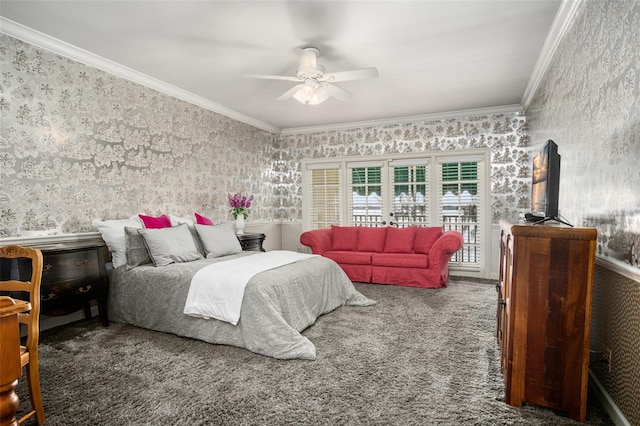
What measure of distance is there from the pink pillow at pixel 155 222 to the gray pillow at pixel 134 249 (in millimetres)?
305

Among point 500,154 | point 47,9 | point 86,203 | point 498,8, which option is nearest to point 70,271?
point 86,203

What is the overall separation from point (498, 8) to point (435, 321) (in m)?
2.74

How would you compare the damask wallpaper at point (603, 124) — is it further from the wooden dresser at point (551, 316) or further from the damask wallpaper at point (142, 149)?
the damask wallpaper at point (142, 149)

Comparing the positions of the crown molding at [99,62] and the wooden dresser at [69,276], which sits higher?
the crown molding at [99,62]

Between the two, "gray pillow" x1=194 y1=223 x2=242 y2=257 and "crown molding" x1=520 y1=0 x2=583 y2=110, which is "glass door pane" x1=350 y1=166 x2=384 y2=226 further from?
"gray pillow" x1=194 y1=223 x2=242 y2=257

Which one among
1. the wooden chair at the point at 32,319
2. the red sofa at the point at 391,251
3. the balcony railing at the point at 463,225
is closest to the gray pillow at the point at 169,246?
the wooden chair at the point at 32,319

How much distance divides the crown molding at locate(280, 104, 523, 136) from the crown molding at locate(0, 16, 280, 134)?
1.70 meters

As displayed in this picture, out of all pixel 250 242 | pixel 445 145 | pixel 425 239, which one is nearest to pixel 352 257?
pixel 425 239

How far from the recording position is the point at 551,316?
1.93 metres

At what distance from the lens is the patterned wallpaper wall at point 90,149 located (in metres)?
3.11

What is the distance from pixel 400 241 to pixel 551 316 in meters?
3.55

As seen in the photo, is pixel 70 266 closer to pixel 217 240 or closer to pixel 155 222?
pixel 155 222

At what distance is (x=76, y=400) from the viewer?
2129 mm

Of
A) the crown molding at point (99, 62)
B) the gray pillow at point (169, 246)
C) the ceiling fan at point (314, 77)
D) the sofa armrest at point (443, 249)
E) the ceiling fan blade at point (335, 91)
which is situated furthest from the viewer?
the sofa armrest at point (443, 249)
